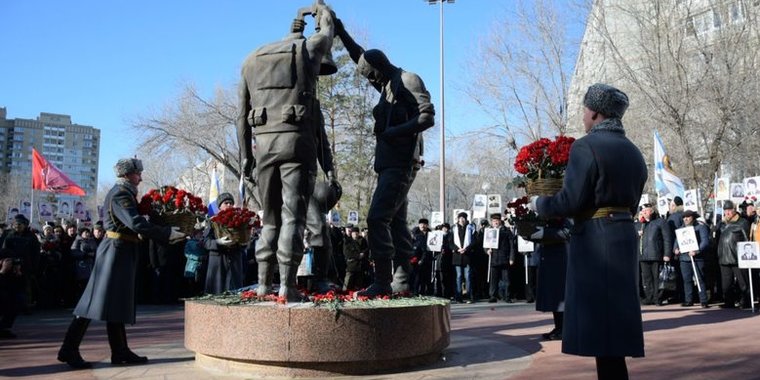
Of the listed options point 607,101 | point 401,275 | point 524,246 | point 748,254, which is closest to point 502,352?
point 401,275

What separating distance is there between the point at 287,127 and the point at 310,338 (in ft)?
6.44

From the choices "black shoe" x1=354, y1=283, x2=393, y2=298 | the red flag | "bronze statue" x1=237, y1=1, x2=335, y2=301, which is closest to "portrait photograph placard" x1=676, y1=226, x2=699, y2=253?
"black shoe" x1=354, y1=283, x2=393, y2=298

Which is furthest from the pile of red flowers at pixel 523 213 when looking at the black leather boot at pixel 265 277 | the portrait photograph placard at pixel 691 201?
the portrait photograph placard at pixel 691 201

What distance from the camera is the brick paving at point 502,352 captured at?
6.03 m

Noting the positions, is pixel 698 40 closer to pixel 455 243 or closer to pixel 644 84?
pixel 644 84

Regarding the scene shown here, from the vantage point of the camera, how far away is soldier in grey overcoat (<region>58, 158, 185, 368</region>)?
6.58 metres

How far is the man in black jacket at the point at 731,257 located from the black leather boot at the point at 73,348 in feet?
37.7

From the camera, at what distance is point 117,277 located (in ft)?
22.1

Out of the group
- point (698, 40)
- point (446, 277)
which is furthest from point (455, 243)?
point (698, 40)

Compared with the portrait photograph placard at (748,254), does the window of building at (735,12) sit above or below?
above

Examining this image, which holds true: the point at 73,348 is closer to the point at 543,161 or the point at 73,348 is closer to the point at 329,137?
the point at 543,161

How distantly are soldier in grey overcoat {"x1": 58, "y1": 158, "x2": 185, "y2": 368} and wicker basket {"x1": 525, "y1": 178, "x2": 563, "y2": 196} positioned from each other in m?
4.00

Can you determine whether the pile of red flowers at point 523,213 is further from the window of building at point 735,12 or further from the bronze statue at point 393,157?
the window of building at point 735,12

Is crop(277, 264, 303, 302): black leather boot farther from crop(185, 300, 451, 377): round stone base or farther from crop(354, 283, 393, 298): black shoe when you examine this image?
crop(354, 283, 393, 298): black shoe
